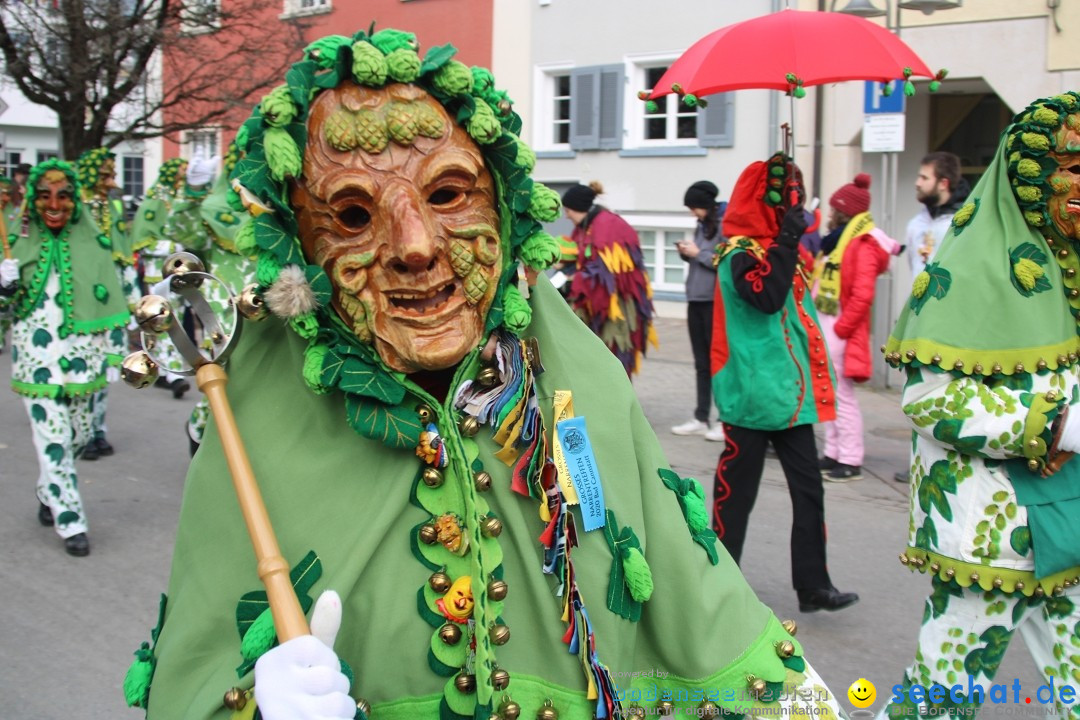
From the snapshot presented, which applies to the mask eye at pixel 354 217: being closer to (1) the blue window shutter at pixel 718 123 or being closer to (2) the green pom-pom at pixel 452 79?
(2) the green pom-pom at pixel 452 79

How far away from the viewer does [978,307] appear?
3.02 meters

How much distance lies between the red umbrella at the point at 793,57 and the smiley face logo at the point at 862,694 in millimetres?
2382

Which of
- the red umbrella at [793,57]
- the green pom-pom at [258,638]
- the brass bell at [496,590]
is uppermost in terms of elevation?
the red umbrella at [793,57]

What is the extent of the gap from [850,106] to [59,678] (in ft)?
34.4

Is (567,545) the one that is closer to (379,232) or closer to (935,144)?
(379,232)

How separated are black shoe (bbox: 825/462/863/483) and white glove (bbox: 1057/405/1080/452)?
4385mm

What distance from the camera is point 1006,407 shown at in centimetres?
295

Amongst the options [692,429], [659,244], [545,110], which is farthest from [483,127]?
[545,110]

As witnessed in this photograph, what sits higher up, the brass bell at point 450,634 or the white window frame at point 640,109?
the white window frame at point 640,109

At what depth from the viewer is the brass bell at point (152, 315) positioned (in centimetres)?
198

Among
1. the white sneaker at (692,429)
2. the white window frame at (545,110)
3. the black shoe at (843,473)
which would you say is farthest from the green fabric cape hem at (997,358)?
the white window frame at (545,110)

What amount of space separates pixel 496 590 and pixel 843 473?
577 cm

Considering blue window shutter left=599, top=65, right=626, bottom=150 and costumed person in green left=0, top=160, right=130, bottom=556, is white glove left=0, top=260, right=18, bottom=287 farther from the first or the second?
blue window shutter left=599, top=65, right=626, bottom=150

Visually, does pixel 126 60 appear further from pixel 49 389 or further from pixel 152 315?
pixel 152 315
